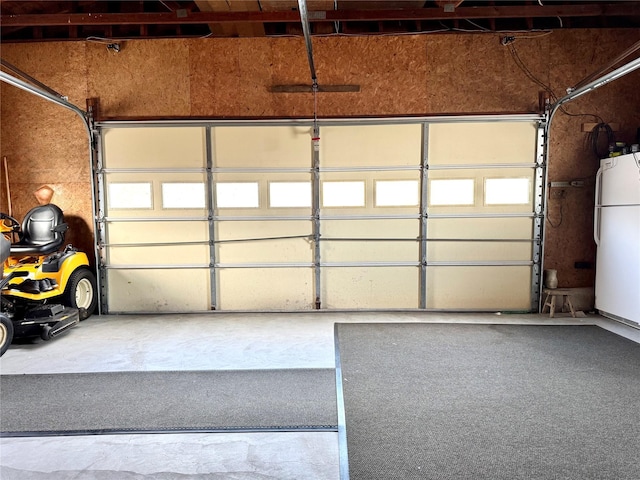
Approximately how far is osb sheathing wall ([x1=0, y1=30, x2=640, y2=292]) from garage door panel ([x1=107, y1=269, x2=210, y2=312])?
214 centimetres

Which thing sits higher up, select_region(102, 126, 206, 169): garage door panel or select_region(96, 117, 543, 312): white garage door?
select_region(102, 126, 206, 169): garage door panel

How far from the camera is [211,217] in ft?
16.4

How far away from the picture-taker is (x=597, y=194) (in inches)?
185

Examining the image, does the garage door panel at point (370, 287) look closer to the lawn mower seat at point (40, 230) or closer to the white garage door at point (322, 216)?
the white garage door at point (322, 216)

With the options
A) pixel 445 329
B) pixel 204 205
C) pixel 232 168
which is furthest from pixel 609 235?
pixel 204 205

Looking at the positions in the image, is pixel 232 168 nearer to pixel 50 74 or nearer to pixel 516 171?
pixel 50 74

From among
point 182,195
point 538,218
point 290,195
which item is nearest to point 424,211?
point 538,218

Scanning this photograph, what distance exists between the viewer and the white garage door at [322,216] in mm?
4898

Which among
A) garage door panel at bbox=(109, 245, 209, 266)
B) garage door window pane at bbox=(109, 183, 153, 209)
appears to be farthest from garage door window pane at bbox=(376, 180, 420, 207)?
garage door window pane at bbox=(109, 183, 153, 209)

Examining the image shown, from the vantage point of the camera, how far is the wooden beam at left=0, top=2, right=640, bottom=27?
14.0ft

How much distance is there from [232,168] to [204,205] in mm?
638

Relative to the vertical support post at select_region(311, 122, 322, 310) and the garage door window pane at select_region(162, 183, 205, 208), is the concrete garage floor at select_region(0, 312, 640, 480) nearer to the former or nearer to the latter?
the vertical support post at select_region(311, 122, 322, 310)

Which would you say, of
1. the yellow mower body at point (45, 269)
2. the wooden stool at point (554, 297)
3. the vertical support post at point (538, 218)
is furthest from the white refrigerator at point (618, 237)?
the yellow mower body at point (45, 269)

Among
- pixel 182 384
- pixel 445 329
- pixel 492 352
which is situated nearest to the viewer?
pixel 182 384
